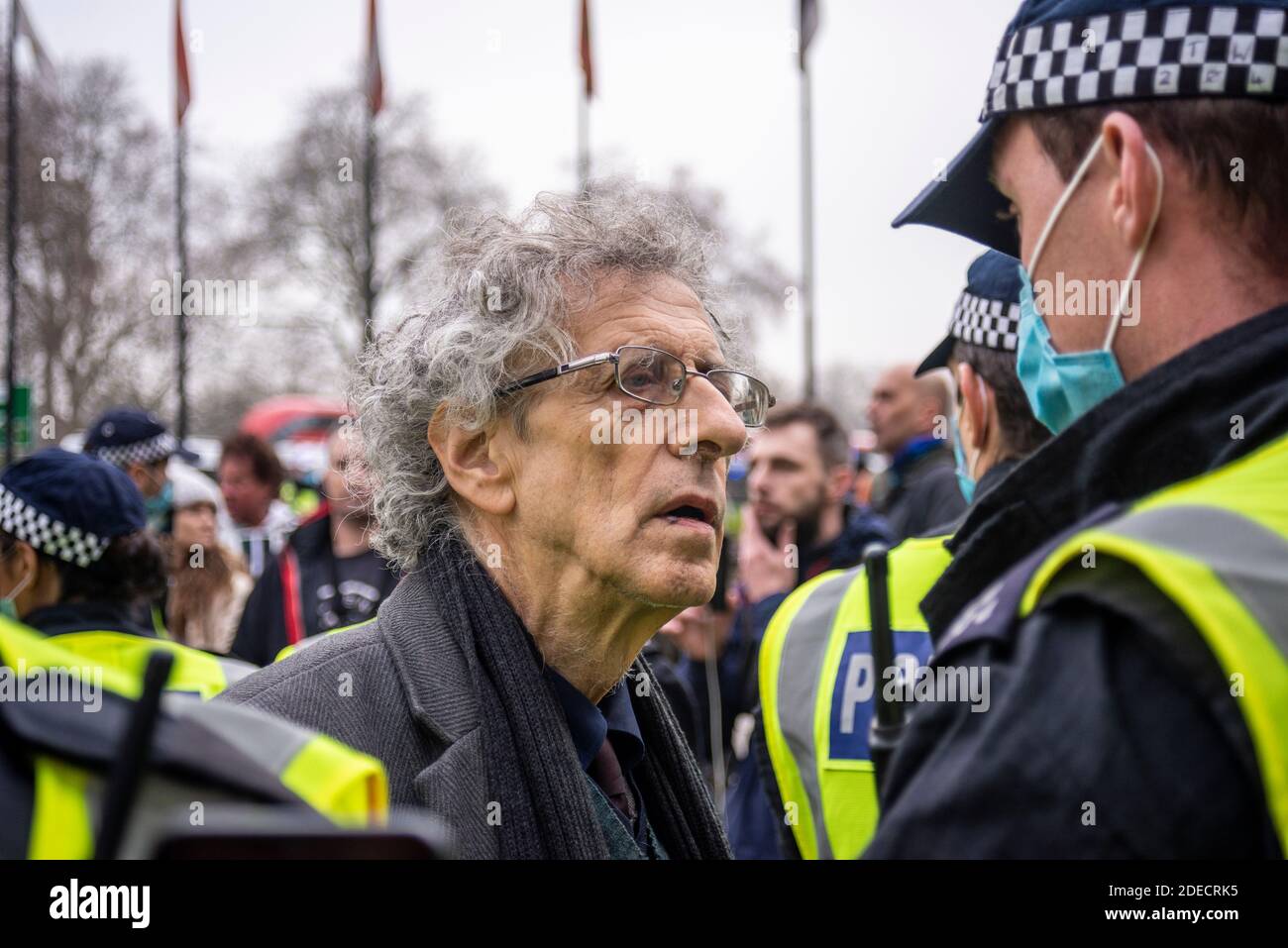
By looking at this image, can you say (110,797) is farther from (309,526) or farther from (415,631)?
(309,526)

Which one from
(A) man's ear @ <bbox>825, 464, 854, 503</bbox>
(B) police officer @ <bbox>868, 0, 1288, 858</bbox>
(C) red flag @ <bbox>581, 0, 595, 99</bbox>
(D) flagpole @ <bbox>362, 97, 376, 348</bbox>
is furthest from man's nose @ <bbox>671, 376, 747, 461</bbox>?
(C) red flag @ <bbox>581, 0, 595, 99</bbox>

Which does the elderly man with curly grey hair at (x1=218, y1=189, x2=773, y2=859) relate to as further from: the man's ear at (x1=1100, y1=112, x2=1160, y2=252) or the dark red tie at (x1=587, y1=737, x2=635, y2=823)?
the man's ear at (x1=1100, y1=112, x2=1160, y2=252)

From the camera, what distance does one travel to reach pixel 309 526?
505 centimetres

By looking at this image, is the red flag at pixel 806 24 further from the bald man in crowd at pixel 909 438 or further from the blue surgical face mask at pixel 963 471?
the blue surgical face mask at pixel 963 471

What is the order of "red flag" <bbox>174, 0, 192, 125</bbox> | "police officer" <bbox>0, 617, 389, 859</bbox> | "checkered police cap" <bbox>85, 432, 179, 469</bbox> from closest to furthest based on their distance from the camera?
"police officer" <bbox>0, 617, 389, 859</bbox>, "checkered police cap" <bbox>85, 432, 179, 469</bbox>, "red flag" <bbox>174, 0, 192, 125</bbox>

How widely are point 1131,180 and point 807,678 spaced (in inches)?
54.1

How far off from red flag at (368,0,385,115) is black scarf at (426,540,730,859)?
546 inches

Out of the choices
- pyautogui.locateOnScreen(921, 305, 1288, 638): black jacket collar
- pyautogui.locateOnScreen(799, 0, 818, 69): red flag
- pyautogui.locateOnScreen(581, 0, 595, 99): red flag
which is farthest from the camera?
pyautogui.locateOnScreen(581, 0, 595, 99): red flag

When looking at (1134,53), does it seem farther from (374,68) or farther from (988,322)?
(374,68)

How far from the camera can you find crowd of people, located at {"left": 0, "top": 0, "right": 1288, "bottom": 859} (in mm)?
1067

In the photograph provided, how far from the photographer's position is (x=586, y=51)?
51.6 ft

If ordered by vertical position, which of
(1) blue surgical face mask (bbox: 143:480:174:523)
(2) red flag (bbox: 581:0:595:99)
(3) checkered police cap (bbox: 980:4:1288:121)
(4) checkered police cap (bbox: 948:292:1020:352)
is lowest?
(1) blue surgical face mask (bbox: 143:480:174:523)

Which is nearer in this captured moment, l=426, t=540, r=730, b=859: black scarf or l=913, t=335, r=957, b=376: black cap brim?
l=426, t=540, r=730, b=859: black scarf

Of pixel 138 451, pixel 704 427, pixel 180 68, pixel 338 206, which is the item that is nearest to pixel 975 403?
pixel 704 427
